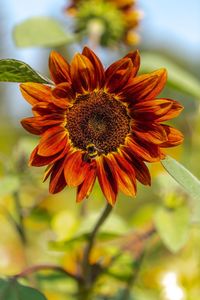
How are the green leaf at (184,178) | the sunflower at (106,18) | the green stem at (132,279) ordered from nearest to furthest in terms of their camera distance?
1. the green leaf at (184,178)
2. the green stem at (132,279)
3. the sunflower at (106,18)

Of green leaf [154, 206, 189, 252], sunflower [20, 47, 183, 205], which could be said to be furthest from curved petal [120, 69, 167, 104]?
green leaf [154, 206, 189, 252]

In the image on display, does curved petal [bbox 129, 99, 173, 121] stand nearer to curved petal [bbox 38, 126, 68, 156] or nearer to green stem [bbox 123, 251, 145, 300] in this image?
curved petal [bbox 38, 126, 68, 156]

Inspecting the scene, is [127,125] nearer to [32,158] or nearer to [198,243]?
[32,158]

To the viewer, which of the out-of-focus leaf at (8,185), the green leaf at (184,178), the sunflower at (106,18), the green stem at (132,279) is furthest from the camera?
the sunflower at (106,18)

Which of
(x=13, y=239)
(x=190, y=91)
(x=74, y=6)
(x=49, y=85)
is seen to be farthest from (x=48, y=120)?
(x=13, y=239)

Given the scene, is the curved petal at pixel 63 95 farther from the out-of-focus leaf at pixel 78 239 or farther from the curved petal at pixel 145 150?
the out-of-focus leaf at pixel 78 239

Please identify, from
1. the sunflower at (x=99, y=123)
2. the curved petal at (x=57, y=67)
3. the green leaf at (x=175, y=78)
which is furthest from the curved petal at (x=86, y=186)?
the green leaf at (x=175, y=78)

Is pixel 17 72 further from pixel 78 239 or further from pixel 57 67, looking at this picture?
pixel 78 239
